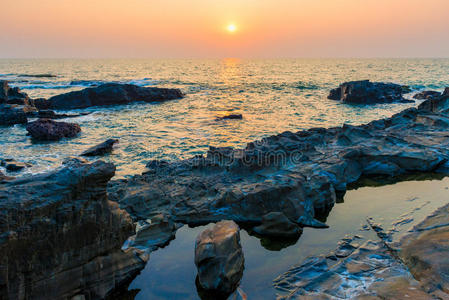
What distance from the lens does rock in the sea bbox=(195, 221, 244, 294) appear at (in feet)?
19.8

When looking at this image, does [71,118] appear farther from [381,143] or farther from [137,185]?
[381,143]

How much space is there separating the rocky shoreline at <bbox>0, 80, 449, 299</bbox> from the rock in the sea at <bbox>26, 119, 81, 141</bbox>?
10.9 metres

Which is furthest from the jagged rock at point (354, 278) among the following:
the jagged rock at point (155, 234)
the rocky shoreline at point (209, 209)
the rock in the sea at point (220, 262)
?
the jagged rock at point (155, 234)

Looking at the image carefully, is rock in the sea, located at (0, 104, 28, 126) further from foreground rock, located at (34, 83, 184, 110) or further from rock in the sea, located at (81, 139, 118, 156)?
rock in the sea, located at (81, 139, 118, 156)

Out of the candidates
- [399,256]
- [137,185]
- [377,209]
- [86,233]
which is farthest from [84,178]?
[377,209]

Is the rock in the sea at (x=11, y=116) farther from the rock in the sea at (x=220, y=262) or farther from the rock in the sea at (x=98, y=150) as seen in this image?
the rock in the sea at (x=220, y=262)

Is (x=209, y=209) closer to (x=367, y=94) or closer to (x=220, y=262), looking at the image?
(x=220, y=262)

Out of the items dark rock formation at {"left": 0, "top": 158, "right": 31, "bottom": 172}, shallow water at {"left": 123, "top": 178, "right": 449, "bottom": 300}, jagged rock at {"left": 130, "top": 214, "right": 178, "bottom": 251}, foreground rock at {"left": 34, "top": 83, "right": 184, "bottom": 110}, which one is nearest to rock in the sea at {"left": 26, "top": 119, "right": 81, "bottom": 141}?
dark rock formation at {"left": 0, "top": 158, "right": 31, "bottom": 172}

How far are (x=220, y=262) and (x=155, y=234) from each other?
8.42 feet

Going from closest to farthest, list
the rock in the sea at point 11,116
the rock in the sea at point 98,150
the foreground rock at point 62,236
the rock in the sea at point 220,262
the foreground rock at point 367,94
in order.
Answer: the foreground rock at point 62,236 < the rock in the sea at point 220,262 < the rock in the sea at point 98,150 < the rock in the sea at point 11,116 < the foreground rock at point 367,94

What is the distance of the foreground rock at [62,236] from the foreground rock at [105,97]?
111 ft

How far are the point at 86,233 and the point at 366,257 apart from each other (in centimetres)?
591

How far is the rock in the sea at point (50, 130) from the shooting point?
20500mm

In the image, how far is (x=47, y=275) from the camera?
538cm
